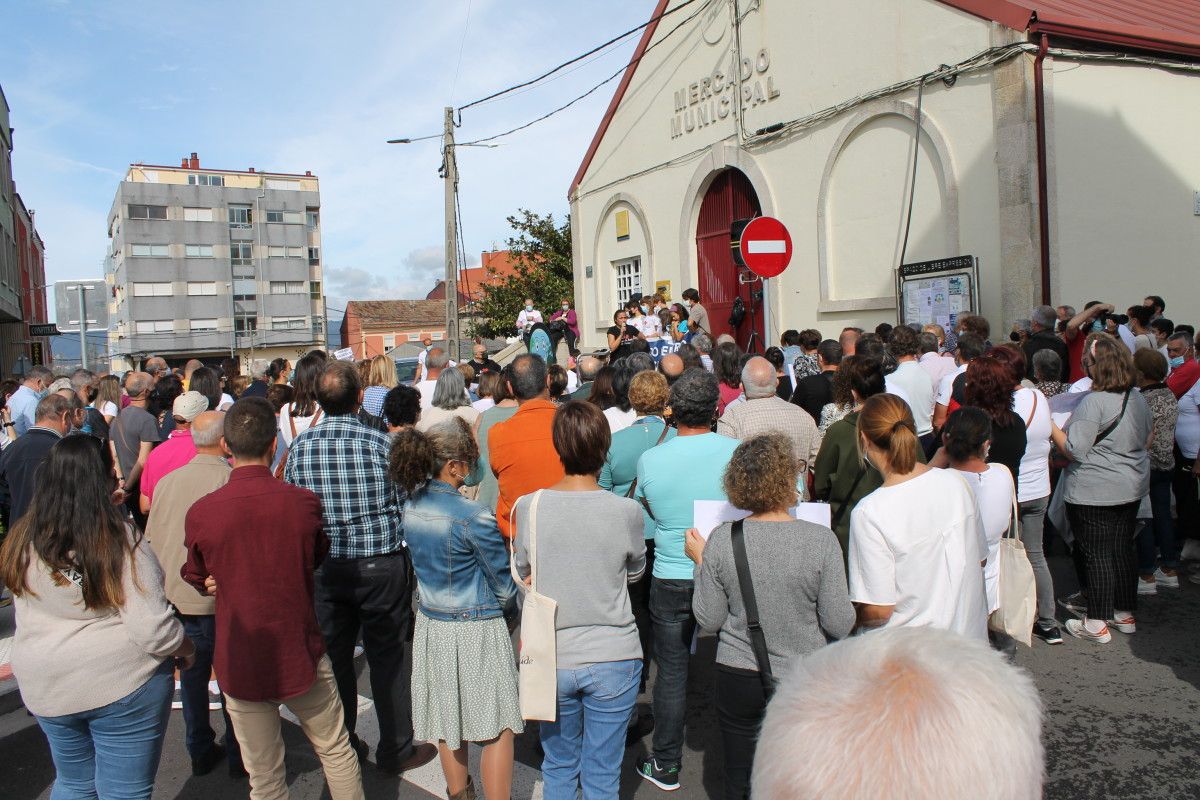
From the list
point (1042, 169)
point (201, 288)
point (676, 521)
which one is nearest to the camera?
point (676, 521)

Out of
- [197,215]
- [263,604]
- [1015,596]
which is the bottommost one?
[1015,596]

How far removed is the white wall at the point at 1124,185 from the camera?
392 inches

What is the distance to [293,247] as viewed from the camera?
75938 millimetres

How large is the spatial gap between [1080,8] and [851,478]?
9.66 m

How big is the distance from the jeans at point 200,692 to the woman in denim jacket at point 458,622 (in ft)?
4.71

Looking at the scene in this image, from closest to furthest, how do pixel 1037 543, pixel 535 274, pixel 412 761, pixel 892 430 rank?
pixel 892 430 → pixel 412 761 → pixel 1037 543 → pixel 535 274

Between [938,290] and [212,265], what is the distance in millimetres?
74101

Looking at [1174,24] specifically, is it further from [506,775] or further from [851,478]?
[506,775]

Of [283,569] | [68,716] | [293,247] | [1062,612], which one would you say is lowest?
[1062,612]

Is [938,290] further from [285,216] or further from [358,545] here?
[285,216]

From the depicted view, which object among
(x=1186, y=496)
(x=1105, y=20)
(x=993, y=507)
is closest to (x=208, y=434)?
(x=993, y=507)

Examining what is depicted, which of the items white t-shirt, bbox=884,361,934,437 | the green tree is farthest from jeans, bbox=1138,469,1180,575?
the green tree

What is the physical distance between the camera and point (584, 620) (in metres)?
3.29

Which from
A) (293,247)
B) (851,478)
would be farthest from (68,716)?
(293,247)
